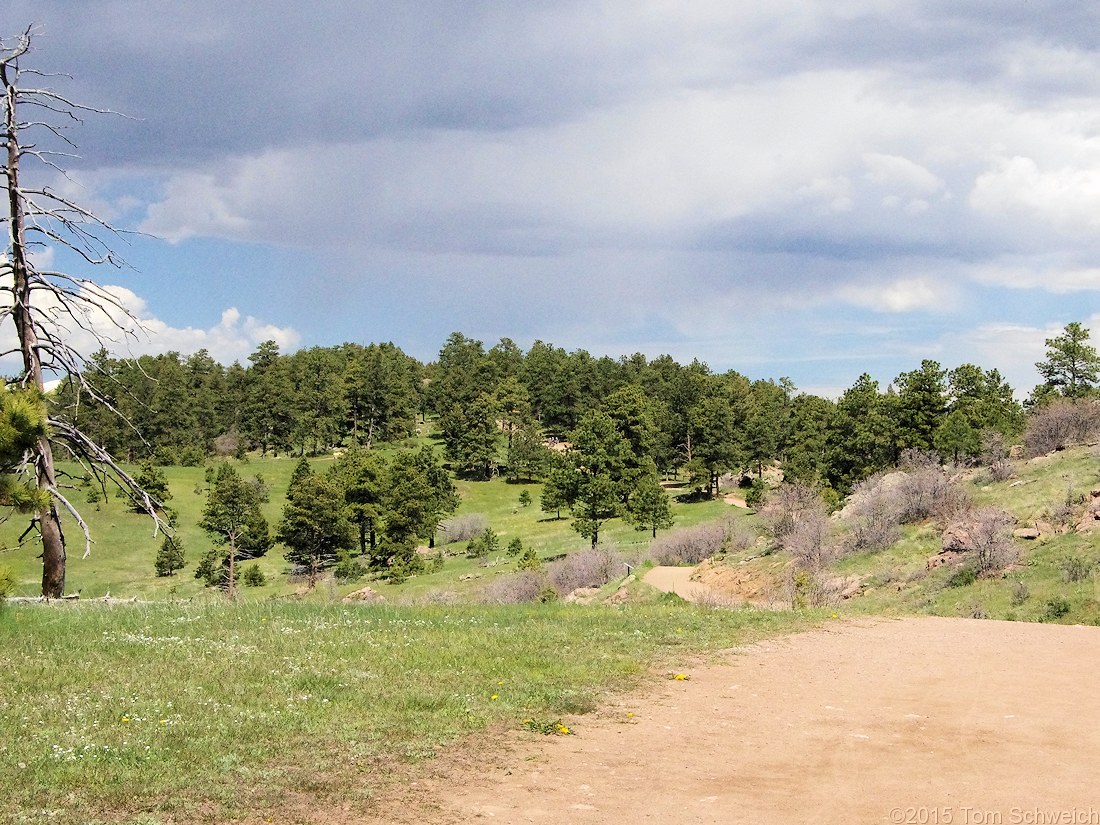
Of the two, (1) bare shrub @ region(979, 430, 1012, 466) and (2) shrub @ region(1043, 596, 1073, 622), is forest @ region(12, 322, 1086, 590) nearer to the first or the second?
(1) bare shrub @ region(979, 430, 1012, 466)

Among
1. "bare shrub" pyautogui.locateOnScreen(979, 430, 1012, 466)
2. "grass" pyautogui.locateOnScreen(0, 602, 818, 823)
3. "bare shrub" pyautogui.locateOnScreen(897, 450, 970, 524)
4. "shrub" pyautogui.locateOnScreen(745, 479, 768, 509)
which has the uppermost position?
"bare shrub" pyautogui.locateOnScreen(979, 430, 1012, 466)

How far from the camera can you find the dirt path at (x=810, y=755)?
6.76 m

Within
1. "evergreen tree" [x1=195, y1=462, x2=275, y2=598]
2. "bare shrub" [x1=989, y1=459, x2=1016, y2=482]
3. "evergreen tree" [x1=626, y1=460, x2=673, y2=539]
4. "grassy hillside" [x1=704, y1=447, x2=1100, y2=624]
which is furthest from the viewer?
"evergreen tree" [x1=195, y1=462, x2=275, y2=598]

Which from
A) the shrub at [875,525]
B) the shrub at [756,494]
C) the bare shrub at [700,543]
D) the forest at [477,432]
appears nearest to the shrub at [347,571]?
the forest at [477,432]

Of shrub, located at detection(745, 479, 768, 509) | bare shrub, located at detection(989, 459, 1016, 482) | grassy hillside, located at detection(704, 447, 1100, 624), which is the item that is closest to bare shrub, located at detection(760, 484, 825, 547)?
grassy hillside, located at detection(704, 447, 1100, 624)

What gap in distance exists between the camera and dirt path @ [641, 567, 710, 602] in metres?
33.8

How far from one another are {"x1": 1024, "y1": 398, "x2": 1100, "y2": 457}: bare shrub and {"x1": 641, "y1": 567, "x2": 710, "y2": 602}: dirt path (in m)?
19.2

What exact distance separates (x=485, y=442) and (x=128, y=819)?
313 ft

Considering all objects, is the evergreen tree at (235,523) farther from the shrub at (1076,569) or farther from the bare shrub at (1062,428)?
the shrub at (1076,569)

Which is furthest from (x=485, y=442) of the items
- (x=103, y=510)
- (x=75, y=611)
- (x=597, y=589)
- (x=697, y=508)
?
(x=75, y=611)

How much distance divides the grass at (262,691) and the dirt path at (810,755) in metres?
0.79

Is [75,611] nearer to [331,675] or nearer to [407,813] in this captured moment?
[331,675]

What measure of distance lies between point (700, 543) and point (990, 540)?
63.7 feet

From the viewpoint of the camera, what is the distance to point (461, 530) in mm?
71438
